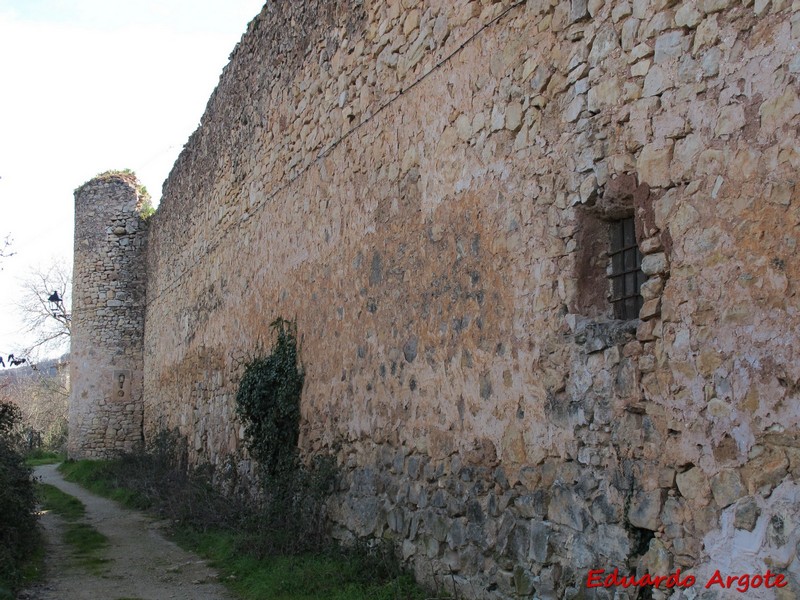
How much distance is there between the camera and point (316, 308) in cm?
845

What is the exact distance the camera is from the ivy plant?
8820 millimetres

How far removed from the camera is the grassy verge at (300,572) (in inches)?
240

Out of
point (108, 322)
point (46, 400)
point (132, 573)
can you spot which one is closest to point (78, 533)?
point (132, 573)

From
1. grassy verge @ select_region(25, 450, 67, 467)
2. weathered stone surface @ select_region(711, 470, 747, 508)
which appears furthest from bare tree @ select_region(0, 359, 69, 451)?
weathered stone surface @ select_region(711, 470, 747, 508)

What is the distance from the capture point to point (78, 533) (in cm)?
1070

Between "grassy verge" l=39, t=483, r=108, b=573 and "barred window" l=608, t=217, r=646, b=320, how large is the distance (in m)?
6.31

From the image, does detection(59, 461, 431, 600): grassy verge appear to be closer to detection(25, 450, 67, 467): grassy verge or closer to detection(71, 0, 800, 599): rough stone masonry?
detection(71, 0, 800, 599): rough stone masonry

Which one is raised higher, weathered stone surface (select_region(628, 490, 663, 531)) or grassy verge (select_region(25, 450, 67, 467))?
weathered stone surface (select_region(628, 490, 663, 531))

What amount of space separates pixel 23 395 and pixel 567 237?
43.3 metres

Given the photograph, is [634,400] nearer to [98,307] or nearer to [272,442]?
[272,442]

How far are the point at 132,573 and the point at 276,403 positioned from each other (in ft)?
7.31

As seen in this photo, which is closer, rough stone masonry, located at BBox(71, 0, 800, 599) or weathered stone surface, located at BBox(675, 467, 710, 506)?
rough stone masonry, located at BBox(71, 0, 800, 599)

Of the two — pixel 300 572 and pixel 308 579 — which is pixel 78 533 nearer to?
pixel 300 572

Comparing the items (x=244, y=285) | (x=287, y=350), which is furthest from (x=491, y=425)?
(x=244, y=285)
